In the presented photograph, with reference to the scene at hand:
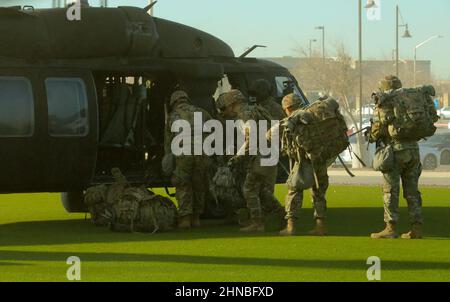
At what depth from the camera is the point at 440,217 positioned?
66.1ft

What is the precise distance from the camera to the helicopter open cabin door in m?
17.9

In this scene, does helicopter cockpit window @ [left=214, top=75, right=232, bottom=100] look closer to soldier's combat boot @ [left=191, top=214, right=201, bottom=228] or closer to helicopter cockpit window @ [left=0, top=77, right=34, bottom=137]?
soldier's combat boot @ [left=191, top=214, right=201, bottom=228]

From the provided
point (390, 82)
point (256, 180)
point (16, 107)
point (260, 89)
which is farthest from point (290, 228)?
point (16, 107)

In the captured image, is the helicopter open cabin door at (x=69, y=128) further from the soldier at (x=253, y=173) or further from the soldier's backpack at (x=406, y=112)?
the soldier's backpack at (x=406, y=112)

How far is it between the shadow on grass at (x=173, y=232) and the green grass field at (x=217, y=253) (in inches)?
0.5

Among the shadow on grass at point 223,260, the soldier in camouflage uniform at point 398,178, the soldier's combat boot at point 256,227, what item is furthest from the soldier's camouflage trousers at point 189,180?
the shadow on grass at point 223,260

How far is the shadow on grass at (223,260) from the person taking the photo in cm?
1331

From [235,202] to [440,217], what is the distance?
12.7 ft

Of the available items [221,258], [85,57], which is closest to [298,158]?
[221,258]

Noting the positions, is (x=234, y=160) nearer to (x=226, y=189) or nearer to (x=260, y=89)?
(x=226, y=189)

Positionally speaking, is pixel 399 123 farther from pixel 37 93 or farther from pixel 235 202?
pixel 37 93

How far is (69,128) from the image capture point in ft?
59.3

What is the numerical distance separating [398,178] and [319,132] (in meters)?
1.23

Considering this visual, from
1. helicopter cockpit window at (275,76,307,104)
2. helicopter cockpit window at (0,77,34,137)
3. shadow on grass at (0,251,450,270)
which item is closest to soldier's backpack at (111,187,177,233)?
helicopter cockpit window at (0,77,34,137)
